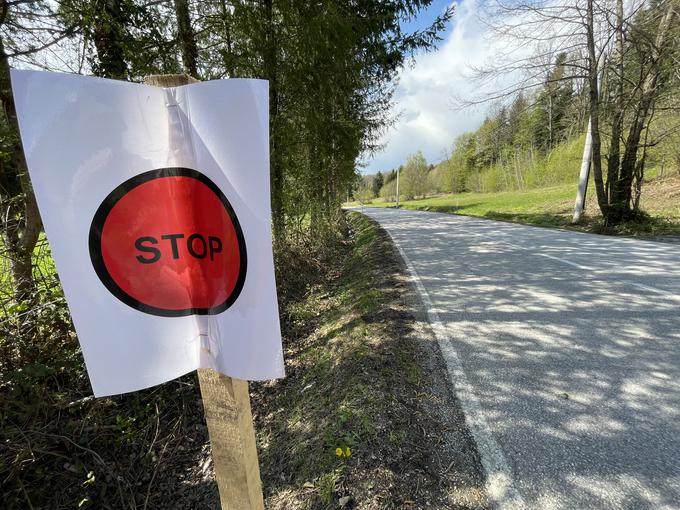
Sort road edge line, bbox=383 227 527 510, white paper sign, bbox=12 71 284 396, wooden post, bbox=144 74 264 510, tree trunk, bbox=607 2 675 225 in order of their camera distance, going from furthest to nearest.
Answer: tree trunk, bbox=607 2 675 225
road edge line, bbox=383 227 527 510
wooden post, bbox=144 74 264 510
white paper sign, bbox=12 71 284 396

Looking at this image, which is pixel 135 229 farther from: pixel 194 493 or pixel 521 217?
pixel 521 217

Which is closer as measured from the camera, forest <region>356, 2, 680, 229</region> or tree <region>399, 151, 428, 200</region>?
forest <region>356, 2, 680, 229</region>

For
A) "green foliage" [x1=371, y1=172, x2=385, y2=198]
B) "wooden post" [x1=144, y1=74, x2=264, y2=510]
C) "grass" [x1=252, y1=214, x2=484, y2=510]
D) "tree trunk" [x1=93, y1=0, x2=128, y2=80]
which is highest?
"green foliage" [x1=371, y1=172, x2=385, y2=198]

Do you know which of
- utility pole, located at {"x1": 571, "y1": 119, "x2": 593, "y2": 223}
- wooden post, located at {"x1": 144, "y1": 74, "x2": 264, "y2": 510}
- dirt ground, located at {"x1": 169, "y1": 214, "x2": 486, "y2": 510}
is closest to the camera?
wooden post, located at {"x1": 144, "y1": 74, "x2": 264, "y2": 510}

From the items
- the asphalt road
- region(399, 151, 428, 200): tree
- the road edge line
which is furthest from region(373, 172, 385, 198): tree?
the road edge line

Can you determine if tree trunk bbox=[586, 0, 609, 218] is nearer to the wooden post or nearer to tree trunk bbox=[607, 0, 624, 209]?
tree trunk bbox=[607, 0, 624, 209]

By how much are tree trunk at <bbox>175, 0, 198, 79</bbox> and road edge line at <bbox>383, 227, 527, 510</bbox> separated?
4.37 meters

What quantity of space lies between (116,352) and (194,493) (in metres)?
2.16

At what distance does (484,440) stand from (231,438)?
67.4 inches

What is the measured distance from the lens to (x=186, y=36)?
3.65 meters

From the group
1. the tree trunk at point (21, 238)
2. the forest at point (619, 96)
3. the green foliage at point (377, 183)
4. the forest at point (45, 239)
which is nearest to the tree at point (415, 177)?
the green foliage at point (377, 183)

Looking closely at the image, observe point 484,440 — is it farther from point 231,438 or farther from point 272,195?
point 272,195

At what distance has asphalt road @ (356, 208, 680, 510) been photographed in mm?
1703

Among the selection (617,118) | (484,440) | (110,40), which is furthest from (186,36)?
(617,118)
